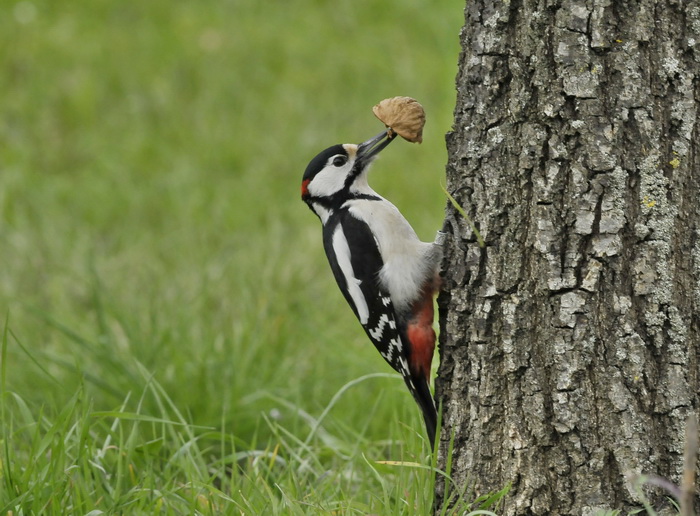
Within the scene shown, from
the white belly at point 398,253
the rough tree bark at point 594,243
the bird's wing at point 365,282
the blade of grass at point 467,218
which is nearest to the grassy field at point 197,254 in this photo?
the bird's wing at point 365,282

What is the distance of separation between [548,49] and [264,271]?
311 centimetres

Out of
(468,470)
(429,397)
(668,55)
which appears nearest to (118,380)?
(429,397)

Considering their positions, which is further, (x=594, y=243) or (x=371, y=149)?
(x=371, y=149)

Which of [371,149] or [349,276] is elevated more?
[371,149]

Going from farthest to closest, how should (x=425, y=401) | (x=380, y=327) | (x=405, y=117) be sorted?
(x=380, y=327)
(x=405, y=117)
(x=425, y=401)

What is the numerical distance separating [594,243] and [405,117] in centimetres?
94

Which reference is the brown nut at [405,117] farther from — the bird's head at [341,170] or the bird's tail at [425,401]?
the bird's tail at [425,401]

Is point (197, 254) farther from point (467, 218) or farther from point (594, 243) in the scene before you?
point (594, 243)

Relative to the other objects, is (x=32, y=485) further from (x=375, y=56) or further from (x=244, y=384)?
(x=375, y=56)

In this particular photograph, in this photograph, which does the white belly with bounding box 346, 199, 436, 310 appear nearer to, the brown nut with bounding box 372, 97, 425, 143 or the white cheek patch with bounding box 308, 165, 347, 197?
the white cheek patch with bounding box 308, 165, 347, 197

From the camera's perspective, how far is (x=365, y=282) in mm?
3340

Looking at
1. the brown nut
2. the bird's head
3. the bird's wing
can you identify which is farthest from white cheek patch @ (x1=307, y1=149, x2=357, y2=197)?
the brown nut

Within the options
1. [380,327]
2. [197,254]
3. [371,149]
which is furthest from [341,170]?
[197,254]

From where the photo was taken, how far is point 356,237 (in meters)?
3.39
